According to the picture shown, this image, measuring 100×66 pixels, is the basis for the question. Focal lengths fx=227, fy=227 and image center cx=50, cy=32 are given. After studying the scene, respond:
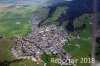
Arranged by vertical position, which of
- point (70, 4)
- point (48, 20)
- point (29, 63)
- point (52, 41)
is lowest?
point (29, 63)

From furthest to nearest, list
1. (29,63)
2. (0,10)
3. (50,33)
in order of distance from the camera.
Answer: (0,10) < (50,33) < (29,63)

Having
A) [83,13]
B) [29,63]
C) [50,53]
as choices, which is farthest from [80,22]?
[29,63]

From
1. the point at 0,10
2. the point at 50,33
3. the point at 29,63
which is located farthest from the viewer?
the point at 0,10

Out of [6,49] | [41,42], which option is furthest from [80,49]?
[6,49]

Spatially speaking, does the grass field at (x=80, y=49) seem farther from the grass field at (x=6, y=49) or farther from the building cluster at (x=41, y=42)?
the grass field at (x=6, y=49)

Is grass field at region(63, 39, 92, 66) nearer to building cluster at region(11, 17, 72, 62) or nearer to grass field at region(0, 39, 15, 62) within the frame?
building cluster at region(11, 17, 72, 62)

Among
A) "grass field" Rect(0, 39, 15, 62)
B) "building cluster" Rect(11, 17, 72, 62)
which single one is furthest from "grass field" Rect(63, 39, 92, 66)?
"grass field" Rect(0, 39, 15, 62)

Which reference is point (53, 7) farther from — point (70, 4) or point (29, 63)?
point (29, 63)

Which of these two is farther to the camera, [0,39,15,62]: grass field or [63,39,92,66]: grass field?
[0,39,15,62]: grass field
